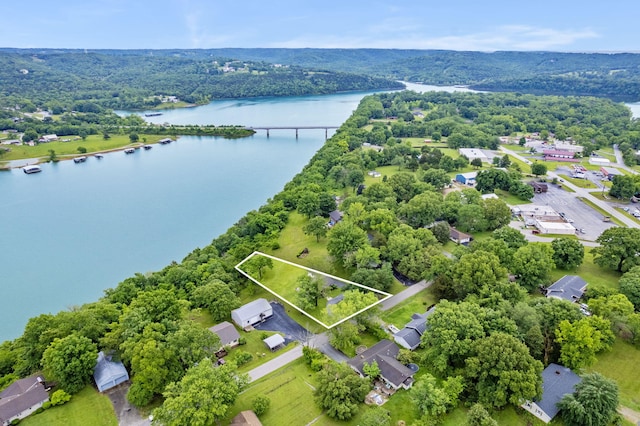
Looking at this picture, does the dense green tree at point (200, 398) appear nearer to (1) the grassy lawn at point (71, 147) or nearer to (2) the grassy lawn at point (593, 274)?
(2) the grassy lawn at point (593, 274)

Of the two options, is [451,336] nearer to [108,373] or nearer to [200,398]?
[200,398]

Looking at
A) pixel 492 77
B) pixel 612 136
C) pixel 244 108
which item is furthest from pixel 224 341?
pixel 492 77

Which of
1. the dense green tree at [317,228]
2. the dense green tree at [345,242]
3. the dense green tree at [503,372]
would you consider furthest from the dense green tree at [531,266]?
the dense green tree at [317,228]

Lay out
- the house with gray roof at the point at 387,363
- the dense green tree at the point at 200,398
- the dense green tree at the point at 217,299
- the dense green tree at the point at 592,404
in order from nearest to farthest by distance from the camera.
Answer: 1. the dense green tree at the point at 200,398
2. the dense green tree at the point at 592,404
3. the house with gray roof at the point at 387,363
4. the dense green tree at the point at 217,299

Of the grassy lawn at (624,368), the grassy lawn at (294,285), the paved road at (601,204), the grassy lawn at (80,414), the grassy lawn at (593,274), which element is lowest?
the grassy lawn at (80,414)

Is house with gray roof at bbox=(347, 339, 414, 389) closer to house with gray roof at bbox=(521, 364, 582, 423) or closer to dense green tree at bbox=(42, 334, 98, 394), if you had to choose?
house with gray roof at bbox=(521, 364, 582, 423)

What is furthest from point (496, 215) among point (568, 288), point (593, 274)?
point (568, 288)

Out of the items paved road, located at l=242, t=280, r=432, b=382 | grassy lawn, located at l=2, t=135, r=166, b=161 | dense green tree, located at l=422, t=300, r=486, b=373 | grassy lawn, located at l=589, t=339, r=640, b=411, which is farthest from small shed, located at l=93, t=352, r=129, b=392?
grassy lawn, located at l=2, t=135, r=166, b=161
